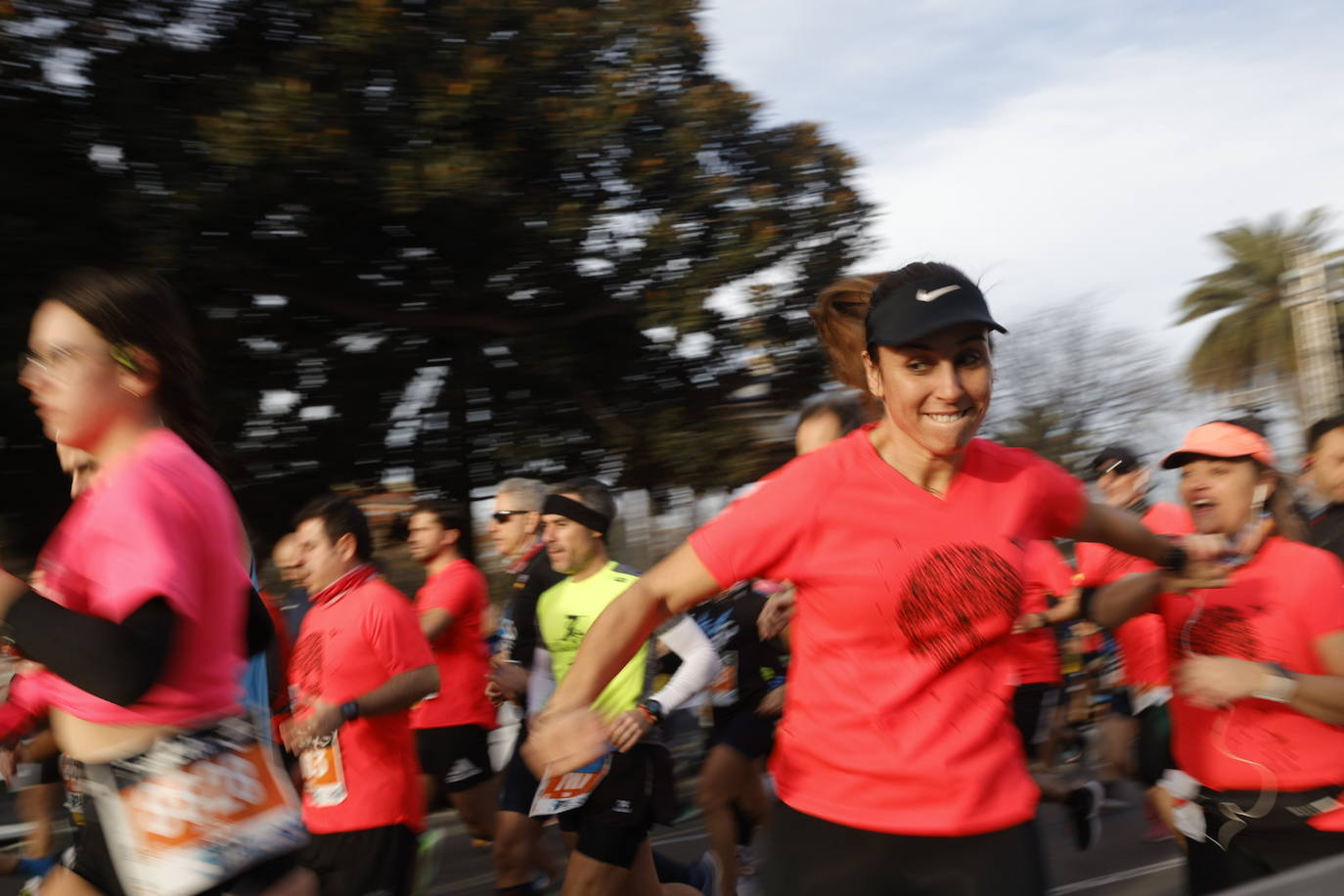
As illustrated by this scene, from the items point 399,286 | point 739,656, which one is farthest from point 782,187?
point 739,656

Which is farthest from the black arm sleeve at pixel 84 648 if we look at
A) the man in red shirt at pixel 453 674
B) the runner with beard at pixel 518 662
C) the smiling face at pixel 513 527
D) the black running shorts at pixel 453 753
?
the smiling face at pixel 513 527

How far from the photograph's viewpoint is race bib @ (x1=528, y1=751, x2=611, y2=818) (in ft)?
15.9

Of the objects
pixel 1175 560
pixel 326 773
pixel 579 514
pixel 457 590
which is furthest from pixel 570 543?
pixel 1175 560

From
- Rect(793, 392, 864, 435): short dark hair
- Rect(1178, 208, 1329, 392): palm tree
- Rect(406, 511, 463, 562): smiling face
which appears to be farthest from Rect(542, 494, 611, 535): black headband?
Rect(1178, 208, 1329, 392): palm tree

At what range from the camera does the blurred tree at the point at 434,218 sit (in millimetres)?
9625

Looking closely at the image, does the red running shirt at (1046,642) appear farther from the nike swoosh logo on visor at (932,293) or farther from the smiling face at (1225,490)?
the nike swoosh logo on visor at (932,293)

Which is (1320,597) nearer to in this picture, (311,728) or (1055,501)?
(1055,501)

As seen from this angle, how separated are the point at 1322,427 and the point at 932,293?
10.8ft

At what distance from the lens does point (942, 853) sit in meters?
2.56

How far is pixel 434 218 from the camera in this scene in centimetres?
1095

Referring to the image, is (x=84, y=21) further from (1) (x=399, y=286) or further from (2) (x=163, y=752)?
(2) (x=163, y=752)

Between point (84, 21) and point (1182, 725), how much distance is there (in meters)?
9.08

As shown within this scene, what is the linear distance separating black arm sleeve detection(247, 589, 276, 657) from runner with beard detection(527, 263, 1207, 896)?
0.70 m

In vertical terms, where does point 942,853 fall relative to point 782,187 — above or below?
below
